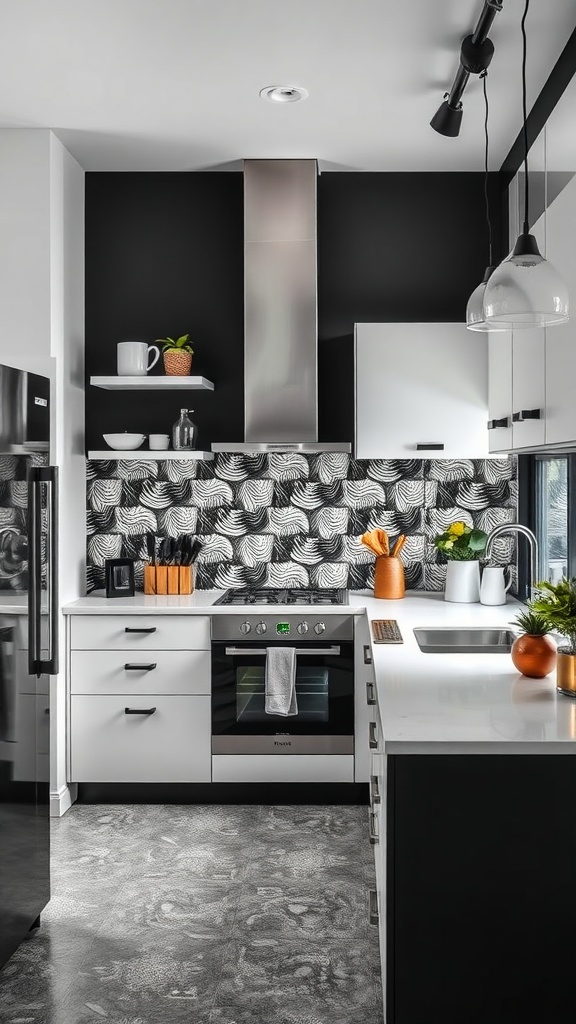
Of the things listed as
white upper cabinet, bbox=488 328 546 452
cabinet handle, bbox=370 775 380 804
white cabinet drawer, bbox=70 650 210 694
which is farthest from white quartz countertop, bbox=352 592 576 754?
white cabinet drawer, bbox=70 650 210 694

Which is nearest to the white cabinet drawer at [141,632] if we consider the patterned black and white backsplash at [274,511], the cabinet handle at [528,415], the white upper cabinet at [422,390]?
the patterned black and white backsplash at [274,511]

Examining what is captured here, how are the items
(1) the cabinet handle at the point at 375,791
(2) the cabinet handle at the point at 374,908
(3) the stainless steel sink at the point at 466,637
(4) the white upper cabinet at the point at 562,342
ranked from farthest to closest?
A: (3) the stainless steel sink at the point at 466,637
(2) the cabinet handle at the point at 374,908
(4) the white upper cabinet at the point at 562,342
(1) the cabinet handle at the point at 375,791

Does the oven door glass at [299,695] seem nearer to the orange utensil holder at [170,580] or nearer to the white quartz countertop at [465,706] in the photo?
the orange utensil holder at [170,580]

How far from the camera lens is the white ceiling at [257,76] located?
9.20 ft

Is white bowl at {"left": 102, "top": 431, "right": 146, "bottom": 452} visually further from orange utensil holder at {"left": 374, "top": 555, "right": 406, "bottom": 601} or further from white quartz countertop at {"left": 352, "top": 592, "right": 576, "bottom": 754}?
white quartz countertop at {"left": 352, "top": 592, "right": 576, "bottom": 754}

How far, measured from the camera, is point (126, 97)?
3.46 m

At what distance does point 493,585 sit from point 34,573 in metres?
2.12

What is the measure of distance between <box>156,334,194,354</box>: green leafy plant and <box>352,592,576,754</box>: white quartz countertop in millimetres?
1886

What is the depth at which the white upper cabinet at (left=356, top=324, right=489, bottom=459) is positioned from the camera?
4078 mm

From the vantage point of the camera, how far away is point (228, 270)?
14.7 feet

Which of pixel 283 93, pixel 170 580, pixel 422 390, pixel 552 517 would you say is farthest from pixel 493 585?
pixel 283 93

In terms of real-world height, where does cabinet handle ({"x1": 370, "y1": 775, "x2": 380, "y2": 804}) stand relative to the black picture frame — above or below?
below

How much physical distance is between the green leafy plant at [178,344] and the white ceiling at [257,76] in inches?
32.1

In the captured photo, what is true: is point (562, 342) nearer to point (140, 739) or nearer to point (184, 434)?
point (184, 434)
